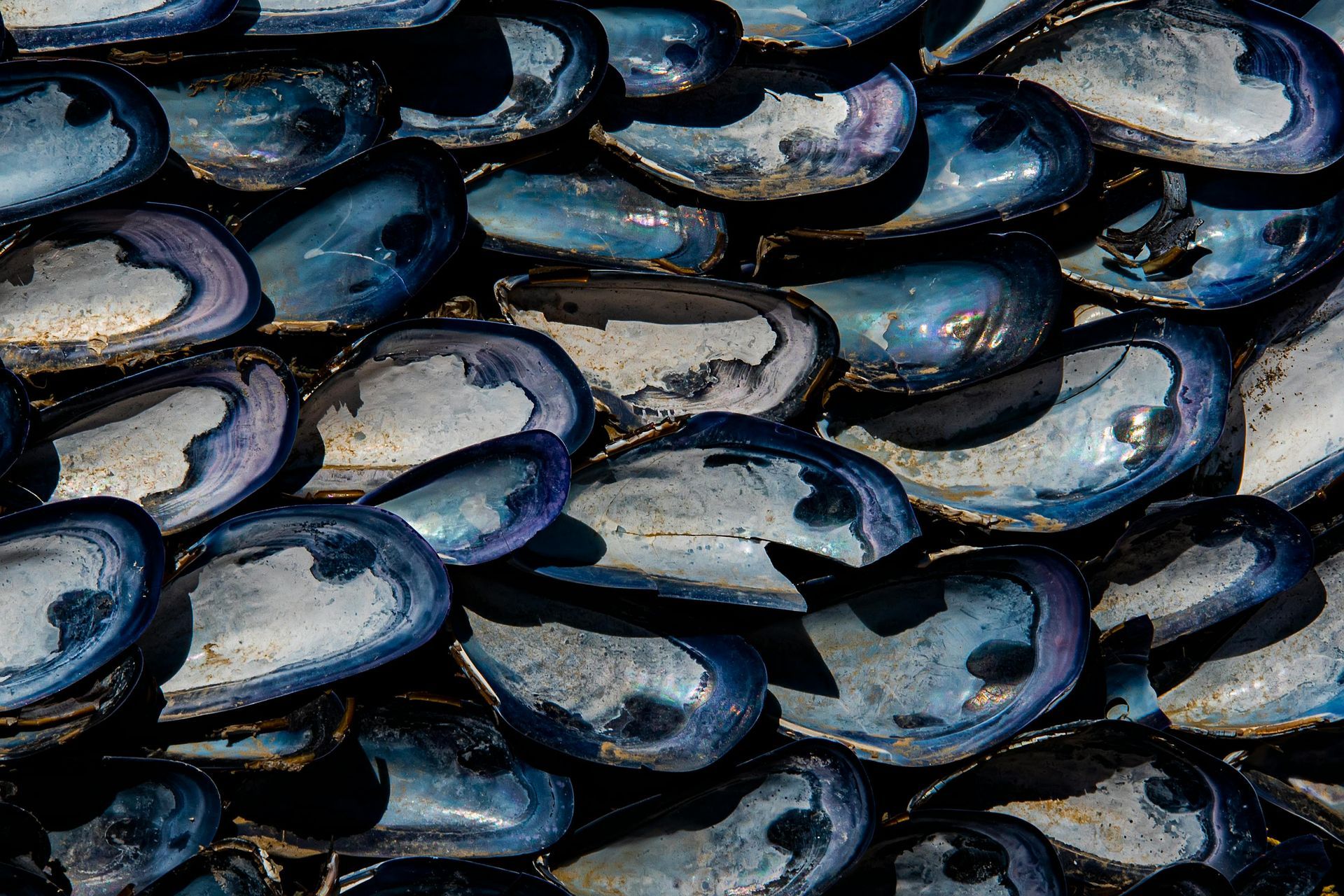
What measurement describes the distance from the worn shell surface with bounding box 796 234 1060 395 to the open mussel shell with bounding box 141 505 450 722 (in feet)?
2.47

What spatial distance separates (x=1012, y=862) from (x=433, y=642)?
0.94m

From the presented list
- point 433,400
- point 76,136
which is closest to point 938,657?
point 433,400

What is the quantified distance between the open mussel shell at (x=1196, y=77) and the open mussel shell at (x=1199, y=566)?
0.60 meters

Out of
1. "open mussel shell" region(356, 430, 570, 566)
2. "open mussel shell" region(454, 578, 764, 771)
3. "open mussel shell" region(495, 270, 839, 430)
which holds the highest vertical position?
"open mussel shell" region(495, 270, 839, 430)

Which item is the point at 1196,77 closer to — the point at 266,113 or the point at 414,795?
the point at 266,113

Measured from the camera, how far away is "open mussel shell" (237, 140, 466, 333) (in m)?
1.71

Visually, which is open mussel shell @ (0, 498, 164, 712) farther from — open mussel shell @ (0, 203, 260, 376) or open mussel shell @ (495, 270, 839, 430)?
open mussel shell @ (495, 270, 839, 430)

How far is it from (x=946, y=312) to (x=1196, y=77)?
0.63m

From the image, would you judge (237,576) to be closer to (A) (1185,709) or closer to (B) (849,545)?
(B) (849,545)

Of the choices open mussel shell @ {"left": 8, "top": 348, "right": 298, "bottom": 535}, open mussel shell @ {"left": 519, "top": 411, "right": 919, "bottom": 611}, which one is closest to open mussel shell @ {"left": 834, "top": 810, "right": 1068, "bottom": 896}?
open mussel shell @ {"left": 519, "top": 411, "right": 919, "bottom": 611}

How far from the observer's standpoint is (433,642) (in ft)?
5.54

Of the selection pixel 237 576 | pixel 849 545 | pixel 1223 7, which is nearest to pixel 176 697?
pixel 237 576

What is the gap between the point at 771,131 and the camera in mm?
1930

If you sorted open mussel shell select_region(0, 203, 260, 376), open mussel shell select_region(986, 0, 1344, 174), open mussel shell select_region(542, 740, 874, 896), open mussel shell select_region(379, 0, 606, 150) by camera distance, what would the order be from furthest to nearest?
open mussel shell select_region(986, 0, 1344, 174) → open mussel shell select_region(379, 0, 606, 150) → open mussel shell select_region(542, 740, 874, 896) → open mussel shell select_region(0, 203, 260, 376)
